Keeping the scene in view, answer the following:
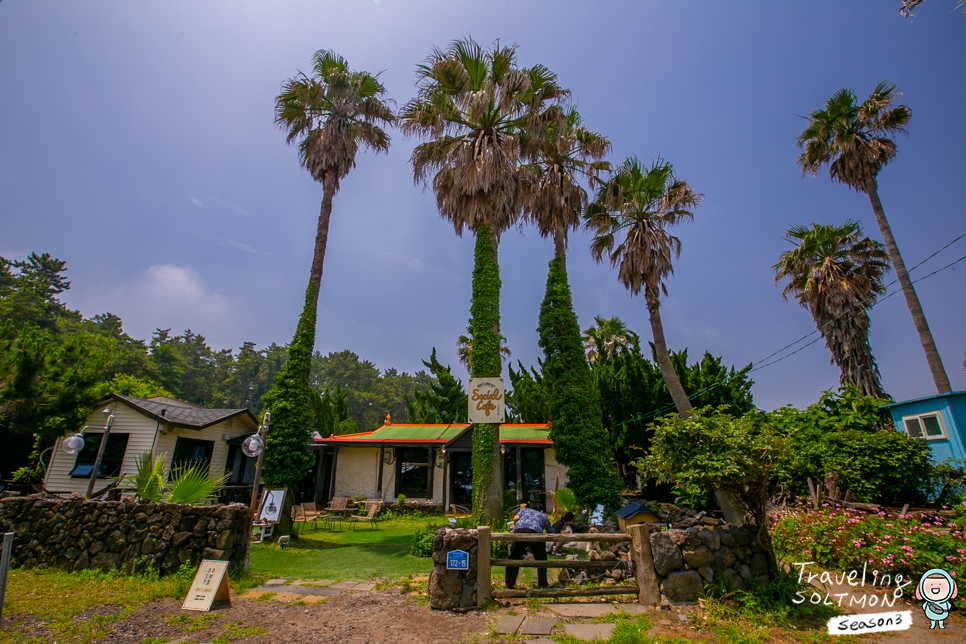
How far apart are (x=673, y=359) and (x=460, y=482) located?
10.6 metres

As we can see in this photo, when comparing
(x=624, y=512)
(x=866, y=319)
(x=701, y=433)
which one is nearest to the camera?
(x=701, y=433)

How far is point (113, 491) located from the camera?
29.2 feet

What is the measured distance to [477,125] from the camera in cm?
1310

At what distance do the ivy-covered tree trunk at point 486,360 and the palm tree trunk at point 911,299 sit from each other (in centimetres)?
1386

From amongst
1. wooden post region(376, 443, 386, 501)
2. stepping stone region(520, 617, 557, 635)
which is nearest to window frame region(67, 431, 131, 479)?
wooden post region(376, 443, 386, 501)

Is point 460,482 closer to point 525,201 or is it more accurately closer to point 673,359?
point 673,359

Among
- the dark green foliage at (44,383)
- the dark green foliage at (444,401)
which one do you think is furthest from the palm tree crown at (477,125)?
the dark green foliage at (444,401)

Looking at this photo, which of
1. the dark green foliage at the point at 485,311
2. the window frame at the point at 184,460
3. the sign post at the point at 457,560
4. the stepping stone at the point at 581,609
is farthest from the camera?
the window frame at the point at 184,460

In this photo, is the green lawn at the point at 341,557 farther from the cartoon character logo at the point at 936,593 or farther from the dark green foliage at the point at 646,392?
the dark green foliage at the point at 646,392

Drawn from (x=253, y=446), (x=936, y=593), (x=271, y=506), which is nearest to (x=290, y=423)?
(x=271, y=506)

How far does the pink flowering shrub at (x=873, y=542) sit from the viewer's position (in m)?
5.89

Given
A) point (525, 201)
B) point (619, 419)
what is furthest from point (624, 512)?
point (525, 201)

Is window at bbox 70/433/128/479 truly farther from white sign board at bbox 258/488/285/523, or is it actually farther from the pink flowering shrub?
the pink flowering shrub

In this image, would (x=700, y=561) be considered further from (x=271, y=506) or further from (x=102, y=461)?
(x=102, y=461)
